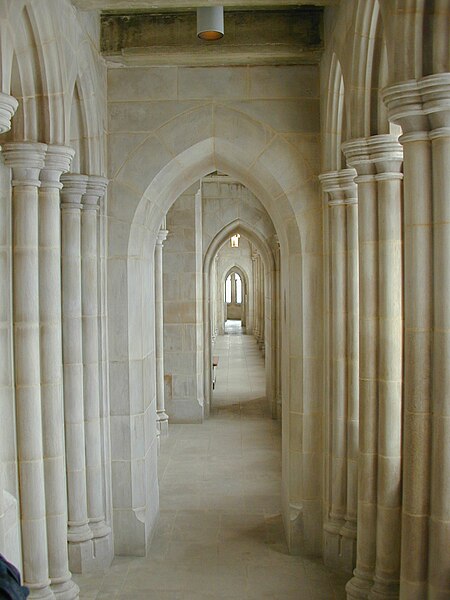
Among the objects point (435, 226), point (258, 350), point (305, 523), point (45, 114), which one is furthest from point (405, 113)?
point (258, 350)

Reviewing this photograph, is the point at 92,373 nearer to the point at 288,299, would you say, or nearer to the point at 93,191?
the point at 93,191

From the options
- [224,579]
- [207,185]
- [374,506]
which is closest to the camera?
[374,506]

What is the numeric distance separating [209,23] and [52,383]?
2.54m

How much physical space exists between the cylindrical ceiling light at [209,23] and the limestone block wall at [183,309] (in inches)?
221

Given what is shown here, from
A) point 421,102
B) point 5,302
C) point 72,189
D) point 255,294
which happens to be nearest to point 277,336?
point 72,189

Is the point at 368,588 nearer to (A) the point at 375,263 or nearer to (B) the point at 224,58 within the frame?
(A) the point at 375,263

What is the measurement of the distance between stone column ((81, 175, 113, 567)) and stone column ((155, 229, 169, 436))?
395cm

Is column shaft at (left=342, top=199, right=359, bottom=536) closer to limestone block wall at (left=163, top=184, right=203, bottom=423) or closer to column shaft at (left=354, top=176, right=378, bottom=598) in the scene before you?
column shaft at (left=354, top=176, right=378, bottom=598)

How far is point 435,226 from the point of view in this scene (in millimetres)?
3105

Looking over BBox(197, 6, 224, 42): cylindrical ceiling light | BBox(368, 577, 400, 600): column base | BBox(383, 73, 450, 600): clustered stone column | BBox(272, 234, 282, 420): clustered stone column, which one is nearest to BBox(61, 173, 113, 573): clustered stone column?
BBox(197, 6, 224, 42): cylindrical ceiling light

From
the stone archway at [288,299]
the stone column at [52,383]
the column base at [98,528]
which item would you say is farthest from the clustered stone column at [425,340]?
the column base at [98,528]

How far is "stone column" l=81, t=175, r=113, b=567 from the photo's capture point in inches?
206

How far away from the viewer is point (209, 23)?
447cm

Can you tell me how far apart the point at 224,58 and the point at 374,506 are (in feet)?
11.5
